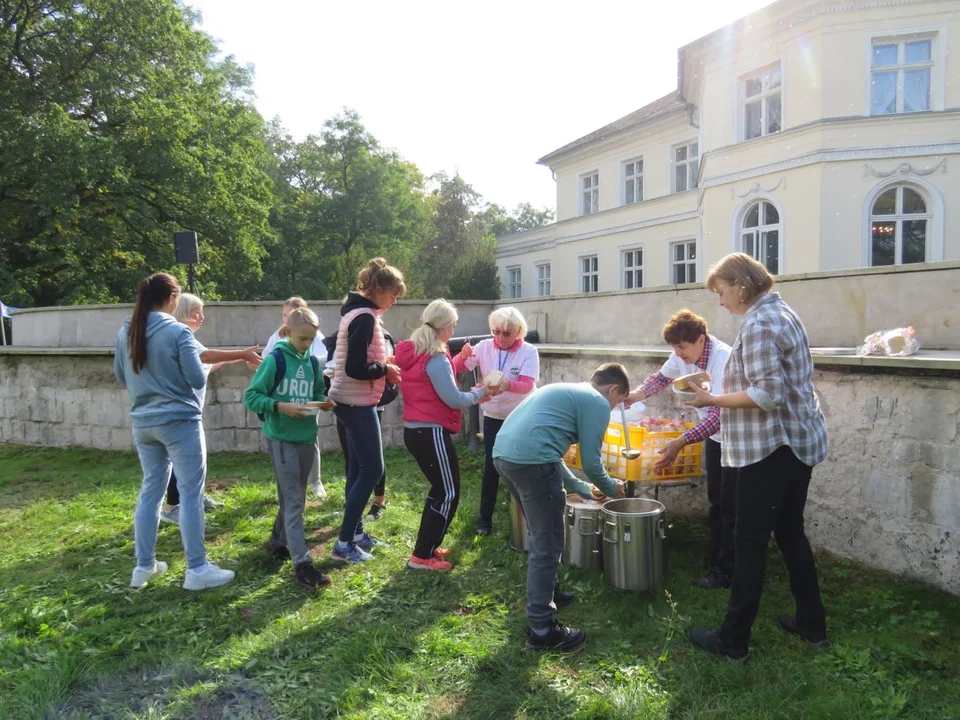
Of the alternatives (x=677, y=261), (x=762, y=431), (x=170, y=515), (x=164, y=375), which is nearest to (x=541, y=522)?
(x=762, y=431)

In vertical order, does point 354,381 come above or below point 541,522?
above

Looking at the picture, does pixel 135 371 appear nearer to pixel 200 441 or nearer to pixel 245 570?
pixel 200 441

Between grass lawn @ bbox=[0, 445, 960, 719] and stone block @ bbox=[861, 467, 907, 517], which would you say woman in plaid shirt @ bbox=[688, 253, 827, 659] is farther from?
stone block @ bbox=[861, 467, 907, 517]

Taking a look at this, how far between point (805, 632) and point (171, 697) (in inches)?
123

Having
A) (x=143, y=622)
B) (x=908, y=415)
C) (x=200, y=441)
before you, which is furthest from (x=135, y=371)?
(x=908, y=415)

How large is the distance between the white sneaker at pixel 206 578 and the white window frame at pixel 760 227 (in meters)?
13.8

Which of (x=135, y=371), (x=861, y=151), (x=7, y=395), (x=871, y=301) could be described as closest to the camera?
(x=135, y=371)

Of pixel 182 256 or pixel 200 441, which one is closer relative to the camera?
pixel 200 441

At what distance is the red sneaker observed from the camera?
15.0 feet

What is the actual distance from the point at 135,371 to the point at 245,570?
1.56m

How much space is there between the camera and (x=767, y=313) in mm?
3148

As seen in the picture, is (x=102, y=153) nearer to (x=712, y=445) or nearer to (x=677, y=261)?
(x=677, y=261)

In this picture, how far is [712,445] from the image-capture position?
4309 mm

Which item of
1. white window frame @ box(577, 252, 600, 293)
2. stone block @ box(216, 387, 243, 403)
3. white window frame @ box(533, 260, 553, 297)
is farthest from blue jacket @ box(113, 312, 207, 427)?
white window frame @ box(533, 260, 553, 297)
